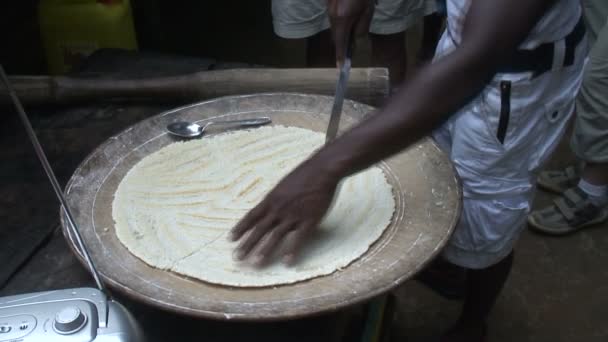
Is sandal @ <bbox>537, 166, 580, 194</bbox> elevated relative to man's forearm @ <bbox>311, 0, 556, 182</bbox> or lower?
lower

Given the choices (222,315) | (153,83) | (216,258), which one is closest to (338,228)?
(216,258)

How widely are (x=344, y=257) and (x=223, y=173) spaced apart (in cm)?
44

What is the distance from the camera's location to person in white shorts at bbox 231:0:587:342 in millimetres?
1015

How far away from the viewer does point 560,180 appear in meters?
2.83

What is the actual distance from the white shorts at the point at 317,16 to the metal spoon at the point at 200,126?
138cm

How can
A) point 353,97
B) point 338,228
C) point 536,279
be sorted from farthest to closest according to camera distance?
Answer: point 536,279
point 353,97
point 338,228

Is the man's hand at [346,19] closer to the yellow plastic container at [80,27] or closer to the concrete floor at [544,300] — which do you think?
the concrete floor at [544,300]

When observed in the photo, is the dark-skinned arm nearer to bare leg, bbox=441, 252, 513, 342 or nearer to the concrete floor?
the concrete floor

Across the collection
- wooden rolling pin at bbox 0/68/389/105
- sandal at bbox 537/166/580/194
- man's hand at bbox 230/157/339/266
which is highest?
man's hand at bbox 230/157/339/266

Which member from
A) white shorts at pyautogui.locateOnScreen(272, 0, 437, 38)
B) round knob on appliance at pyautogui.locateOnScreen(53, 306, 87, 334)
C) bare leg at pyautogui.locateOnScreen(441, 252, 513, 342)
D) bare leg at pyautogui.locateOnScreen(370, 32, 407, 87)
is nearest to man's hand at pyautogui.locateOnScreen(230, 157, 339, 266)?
round knob on appliance at pyautogui.locateOnScreen(53, 306, 87, 334)

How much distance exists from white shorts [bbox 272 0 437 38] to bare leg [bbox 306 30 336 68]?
0.27ft

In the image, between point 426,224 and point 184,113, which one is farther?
point 184,113

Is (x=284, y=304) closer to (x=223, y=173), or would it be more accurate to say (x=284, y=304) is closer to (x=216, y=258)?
(x=216, y=258)

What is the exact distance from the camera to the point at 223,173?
1466 mm
